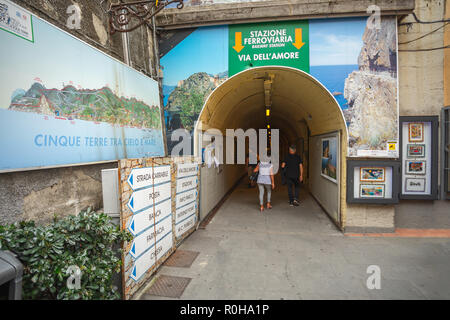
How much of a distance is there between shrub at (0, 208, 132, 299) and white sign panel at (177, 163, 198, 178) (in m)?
2.25

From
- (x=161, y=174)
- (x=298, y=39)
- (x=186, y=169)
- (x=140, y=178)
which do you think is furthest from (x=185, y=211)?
(x=298, y=39)

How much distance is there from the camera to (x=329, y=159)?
7008 millimetres

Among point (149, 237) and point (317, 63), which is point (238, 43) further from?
point (149, 237)

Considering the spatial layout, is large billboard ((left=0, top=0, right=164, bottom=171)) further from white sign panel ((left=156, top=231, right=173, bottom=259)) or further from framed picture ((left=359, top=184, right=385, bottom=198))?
framed picture ((left=359, top=184, right=385, bottom=198))

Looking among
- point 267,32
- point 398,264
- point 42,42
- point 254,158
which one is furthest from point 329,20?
point 254,158

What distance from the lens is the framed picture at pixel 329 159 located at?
6.49 meters

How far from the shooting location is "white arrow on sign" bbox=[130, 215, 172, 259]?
10.9ft

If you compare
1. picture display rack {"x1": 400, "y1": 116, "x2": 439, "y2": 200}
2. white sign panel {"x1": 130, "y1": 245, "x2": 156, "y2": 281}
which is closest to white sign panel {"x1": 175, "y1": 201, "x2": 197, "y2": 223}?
white sign panel {"x1": 130, "y1": 245, "x2": 156, "y2": 281}

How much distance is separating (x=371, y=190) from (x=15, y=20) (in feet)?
22.4

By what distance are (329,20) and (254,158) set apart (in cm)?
780

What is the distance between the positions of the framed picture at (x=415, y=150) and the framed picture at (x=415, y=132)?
0.14 m

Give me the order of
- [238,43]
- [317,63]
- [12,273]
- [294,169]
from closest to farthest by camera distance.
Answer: [12,273] < [317,63] < [238,43] < [294,169]

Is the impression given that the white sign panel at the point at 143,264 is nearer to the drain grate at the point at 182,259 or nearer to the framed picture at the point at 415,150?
the drain grate at the point at 182,259
